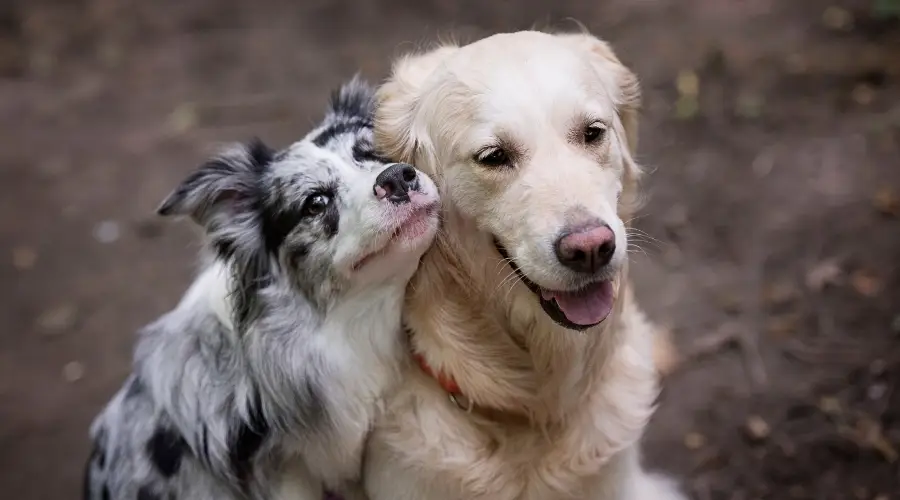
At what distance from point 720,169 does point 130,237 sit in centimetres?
281

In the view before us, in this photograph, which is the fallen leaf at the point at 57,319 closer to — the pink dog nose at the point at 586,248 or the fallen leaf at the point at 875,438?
the pink dog nose at the point at 586,248

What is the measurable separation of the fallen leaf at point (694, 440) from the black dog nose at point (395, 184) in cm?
167

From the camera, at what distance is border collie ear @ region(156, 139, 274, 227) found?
2.15m

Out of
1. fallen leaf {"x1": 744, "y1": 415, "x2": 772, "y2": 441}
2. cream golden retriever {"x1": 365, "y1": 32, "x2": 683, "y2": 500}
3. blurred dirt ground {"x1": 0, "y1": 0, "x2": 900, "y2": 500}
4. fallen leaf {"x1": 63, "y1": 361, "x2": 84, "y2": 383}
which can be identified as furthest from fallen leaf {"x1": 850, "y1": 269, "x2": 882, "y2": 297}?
fallen leaf {"x1": 63, "y1": 361, "x2": 84, "y2": 383}

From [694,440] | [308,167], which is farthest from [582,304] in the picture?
[694,440]

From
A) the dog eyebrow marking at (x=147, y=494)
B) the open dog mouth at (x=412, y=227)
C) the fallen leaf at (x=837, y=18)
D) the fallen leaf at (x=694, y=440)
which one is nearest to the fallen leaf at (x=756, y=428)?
the fallen leaf at (x=694, y=440)

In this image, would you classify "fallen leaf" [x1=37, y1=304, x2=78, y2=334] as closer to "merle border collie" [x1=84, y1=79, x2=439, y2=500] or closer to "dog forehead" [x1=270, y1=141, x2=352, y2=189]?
"merle border collie" [x1=84, y1=79, x2=439, y2=500]

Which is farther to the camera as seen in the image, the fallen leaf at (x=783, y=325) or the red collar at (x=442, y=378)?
the fallen leaf at (x=783, y=325)

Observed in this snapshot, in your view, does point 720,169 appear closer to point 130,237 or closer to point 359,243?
point 359,243

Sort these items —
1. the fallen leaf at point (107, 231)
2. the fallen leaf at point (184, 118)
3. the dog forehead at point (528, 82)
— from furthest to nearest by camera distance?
the fallen leaf at point (184, 118)
the fallen leaf at point (107, 231)
the dog forehead at point (528, 82)

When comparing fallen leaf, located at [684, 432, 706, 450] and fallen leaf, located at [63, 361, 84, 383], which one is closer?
fallen leaf, located at [684, 432, 706, 450]

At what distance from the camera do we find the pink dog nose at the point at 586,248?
70.6 inches

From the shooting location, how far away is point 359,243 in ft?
6.57

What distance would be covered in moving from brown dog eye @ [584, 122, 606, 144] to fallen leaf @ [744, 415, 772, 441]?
1.58 meters
